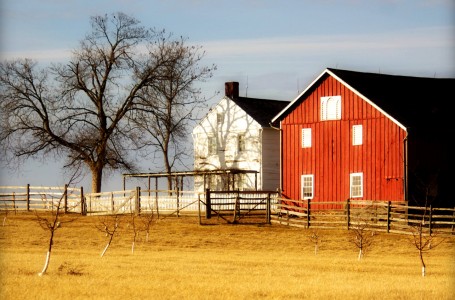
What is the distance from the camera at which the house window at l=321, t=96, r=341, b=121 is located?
187 feet

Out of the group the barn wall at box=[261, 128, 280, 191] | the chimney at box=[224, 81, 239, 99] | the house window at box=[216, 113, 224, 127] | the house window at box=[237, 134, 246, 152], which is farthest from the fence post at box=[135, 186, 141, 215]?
the chimney at box=[224, 81, 239, 99]

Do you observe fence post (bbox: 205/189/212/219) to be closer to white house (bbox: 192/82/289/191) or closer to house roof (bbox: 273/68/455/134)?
house roof (bbox: 273/68/455/134)

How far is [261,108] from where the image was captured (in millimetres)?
75875

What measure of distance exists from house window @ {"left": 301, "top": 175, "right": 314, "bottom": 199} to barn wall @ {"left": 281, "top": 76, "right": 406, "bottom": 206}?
0.96ft

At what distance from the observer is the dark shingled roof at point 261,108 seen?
241 ft

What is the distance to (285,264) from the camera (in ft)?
123

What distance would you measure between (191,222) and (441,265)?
819 inches

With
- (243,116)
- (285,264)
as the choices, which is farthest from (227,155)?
(285,264)

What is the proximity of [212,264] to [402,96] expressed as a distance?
82.5 feet

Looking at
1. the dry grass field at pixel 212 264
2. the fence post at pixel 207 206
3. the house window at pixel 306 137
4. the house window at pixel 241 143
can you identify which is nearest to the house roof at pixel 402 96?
the house window at pixel 306 137

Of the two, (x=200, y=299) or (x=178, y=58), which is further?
(x=178, y=58)

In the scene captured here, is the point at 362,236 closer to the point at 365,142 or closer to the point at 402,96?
the point at 365,142

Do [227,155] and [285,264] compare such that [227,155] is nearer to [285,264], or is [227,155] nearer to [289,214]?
[289,214]

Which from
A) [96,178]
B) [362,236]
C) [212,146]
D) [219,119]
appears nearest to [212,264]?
[362,236]
